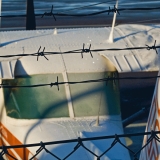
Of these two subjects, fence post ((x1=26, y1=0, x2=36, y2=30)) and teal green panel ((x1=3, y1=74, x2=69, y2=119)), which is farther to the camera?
fence post ((x1=26, y1=0, x2=36, y2=30))

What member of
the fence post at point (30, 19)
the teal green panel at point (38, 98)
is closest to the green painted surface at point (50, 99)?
the teal green panel at point (38, 98)

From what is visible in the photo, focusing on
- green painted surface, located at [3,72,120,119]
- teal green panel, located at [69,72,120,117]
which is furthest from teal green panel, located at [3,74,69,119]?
teal green panel, located at [69,72,120,117]

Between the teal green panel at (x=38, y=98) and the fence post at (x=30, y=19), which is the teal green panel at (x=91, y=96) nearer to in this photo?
the teal green panel at (x=38, y=98)

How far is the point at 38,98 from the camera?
867 cm

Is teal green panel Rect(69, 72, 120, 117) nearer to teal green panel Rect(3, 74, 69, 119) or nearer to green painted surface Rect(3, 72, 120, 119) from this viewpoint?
green painted surface Rect(3, 72, 120, 119)

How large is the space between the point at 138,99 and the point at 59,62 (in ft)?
21.2

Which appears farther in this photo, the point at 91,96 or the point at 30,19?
the point at 30,19

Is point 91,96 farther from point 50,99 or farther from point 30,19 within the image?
point 30,19

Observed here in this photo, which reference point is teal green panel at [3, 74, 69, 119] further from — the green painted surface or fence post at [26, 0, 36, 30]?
fence post at [26, 0, 36, 30]

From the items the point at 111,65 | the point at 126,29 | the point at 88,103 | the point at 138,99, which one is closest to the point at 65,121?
the point at 88,103

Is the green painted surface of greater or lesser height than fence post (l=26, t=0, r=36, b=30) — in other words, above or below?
below

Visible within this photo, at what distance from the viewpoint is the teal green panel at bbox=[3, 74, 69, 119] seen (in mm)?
8625

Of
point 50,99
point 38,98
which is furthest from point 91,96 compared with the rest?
point 38,98

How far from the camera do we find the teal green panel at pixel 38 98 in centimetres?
862
